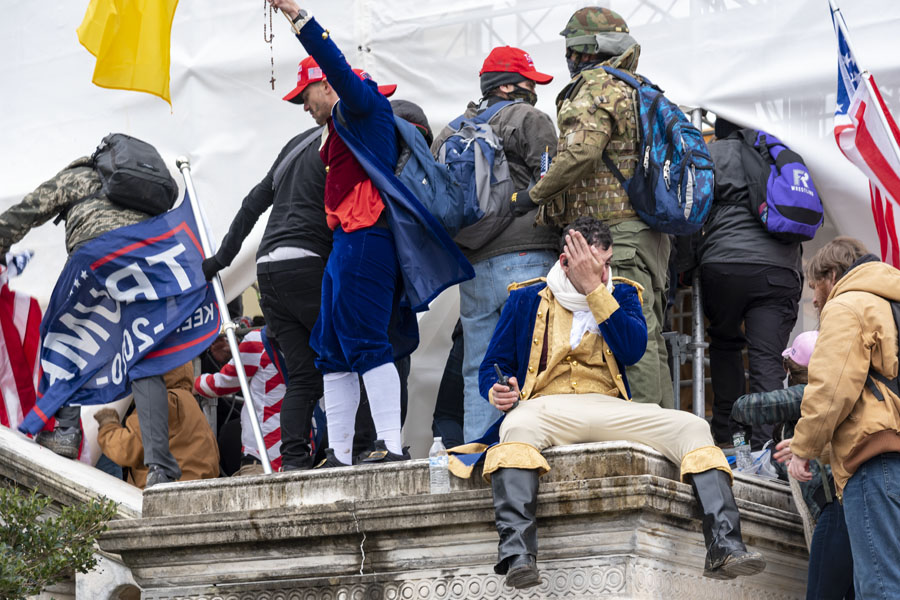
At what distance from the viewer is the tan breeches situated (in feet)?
18.2

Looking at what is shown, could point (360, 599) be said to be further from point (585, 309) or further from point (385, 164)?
point (385, 164)

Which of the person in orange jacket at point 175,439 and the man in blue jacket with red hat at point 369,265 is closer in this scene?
the man in blue jacket with red hat at point 369,265

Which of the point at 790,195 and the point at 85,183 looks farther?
the point at 85,183

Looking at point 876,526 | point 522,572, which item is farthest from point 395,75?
point 876,526

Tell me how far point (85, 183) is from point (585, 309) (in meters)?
3.36

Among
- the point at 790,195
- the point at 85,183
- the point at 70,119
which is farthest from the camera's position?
→ the point at 70,119

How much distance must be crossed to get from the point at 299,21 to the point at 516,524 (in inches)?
87.8

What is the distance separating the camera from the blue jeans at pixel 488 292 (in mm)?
6988

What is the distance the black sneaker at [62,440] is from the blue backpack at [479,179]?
2.33 metres

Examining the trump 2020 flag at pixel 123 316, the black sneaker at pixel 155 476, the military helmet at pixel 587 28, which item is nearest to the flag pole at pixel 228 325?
the trump 2020 flag at pixel 123 316

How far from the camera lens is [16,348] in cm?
874

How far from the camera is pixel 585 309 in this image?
232 inches

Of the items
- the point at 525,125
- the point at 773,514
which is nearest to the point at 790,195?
the point at 525,125

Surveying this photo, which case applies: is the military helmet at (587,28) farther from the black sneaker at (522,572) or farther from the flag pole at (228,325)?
the black sneaker at (522,572)
